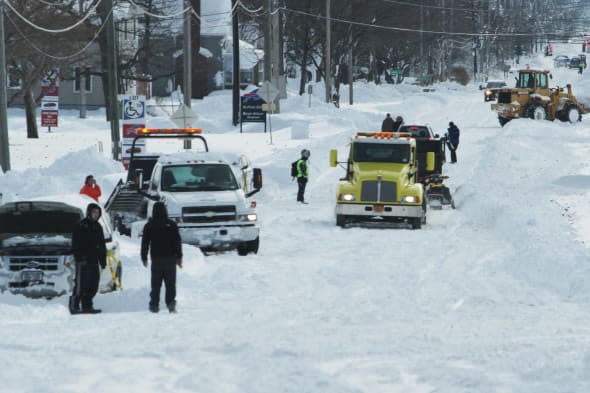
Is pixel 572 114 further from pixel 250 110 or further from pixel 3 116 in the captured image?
pixel 3 116

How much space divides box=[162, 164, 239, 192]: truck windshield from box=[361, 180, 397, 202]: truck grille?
4349mm

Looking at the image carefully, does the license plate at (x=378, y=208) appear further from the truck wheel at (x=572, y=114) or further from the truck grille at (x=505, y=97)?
the truck wheel at (x=572, y=114)

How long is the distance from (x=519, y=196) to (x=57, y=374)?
20.6m

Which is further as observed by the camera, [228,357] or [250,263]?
[250,263]

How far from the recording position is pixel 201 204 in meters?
19.7

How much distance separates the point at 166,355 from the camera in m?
10.7

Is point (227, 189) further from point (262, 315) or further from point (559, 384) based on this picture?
point (559, 384)

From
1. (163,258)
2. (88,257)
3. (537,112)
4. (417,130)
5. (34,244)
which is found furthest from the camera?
(537,112)

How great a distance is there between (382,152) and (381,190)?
4.32 ft

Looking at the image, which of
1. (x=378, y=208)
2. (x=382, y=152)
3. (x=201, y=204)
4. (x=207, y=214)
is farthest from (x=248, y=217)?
(x=382, y=152)

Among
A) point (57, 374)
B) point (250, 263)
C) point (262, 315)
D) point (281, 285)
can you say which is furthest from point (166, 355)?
point (250, 263)

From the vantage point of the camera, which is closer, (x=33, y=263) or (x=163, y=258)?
(x=163, y=258)

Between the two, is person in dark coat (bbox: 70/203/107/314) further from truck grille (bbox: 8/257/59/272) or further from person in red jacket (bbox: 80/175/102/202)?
person in red jacket (bbox: 80/175/102/202)

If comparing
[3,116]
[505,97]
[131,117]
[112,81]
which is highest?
[112,81]
